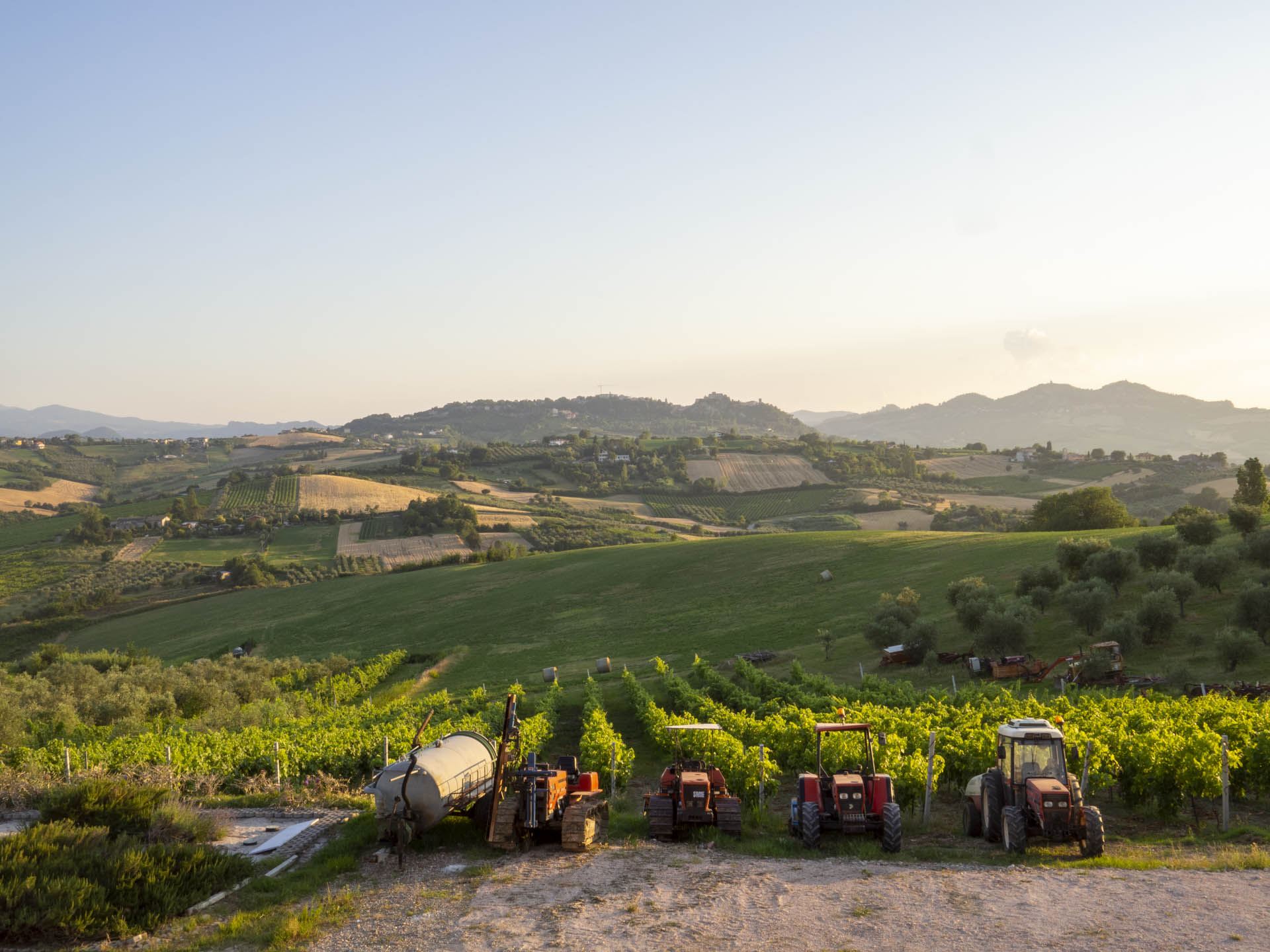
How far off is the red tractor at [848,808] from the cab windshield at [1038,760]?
2403 millimetres

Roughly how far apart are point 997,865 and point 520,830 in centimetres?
848

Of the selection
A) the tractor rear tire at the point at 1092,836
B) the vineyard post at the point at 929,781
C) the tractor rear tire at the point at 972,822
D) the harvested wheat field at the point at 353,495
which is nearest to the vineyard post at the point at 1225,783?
the tractor rear tire at the point at 1092,836

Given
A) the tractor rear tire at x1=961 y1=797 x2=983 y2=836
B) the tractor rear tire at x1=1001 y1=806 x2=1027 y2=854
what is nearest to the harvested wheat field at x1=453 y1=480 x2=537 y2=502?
the tractor rear tire at x1=961 y1=797 x2=983 y2=836

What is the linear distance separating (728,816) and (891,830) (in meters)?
3.13

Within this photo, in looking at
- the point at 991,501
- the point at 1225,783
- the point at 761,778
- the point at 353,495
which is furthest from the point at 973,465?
the point at 761,778

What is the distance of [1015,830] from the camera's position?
1408cm

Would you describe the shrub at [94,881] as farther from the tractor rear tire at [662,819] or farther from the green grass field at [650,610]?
the green grass field at [650,610]

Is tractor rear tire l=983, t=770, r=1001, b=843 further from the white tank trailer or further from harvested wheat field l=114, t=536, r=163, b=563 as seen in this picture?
harvested wheat field l=114, t=536, r=163, b=563

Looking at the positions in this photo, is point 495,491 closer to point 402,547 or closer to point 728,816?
point 402,547

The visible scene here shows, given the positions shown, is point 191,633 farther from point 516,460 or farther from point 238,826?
point 516,460

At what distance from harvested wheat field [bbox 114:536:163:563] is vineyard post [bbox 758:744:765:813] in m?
109

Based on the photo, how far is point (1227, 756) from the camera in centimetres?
1538

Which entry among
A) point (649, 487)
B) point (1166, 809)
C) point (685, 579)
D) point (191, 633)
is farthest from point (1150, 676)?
point (649, 487)

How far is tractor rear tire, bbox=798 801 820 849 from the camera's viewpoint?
581 inches
